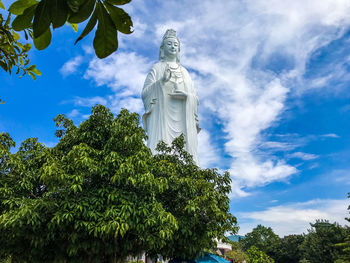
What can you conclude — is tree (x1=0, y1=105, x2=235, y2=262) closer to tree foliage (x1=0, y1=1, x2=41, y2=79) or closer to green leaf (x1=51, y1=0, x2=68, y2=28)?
tree foliage (x1=0, y1=1, x2=41, y2=79)

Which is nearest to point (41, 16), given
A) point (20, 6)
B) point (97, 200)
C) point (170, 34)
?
point (20, 6)

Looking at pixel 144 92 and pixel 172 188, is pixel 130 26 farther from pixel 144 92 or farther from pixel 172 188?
pixel 144 92

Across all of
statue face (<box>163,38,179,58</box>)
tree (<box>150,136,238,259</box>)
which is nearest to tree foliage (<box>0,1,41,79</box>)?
tree (<box>150,136,238,259</box>)

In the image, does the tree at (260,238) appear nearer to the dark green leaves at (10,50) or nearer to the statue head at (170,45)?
the statue head at (170,45)

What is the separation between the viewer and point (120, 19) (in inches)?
35.4

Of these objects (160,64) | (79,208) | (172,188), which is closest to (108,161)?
(79,208)

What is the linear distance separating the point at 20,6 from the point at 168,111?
13075 millimetres

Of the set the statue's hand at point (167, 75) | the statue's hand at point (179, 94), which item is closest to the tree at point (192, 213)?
the statue's hand at point (167, 75)

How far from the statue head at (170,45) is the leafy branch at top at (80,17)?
14.4m

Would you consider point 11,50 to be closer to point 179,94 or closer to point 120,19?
point 120,19

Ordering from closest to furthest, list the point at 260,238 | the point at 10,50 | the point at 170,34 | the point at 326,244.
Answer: the point at 10,50 → the point at 170,34 → the point at 326,244 → the point at 260,238

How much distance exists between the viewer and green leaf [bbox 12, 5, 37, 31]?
892 millimetres

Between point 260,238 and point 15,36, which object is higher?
point 260,238

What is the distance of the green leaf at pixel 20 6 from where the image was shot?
0.91 meters
